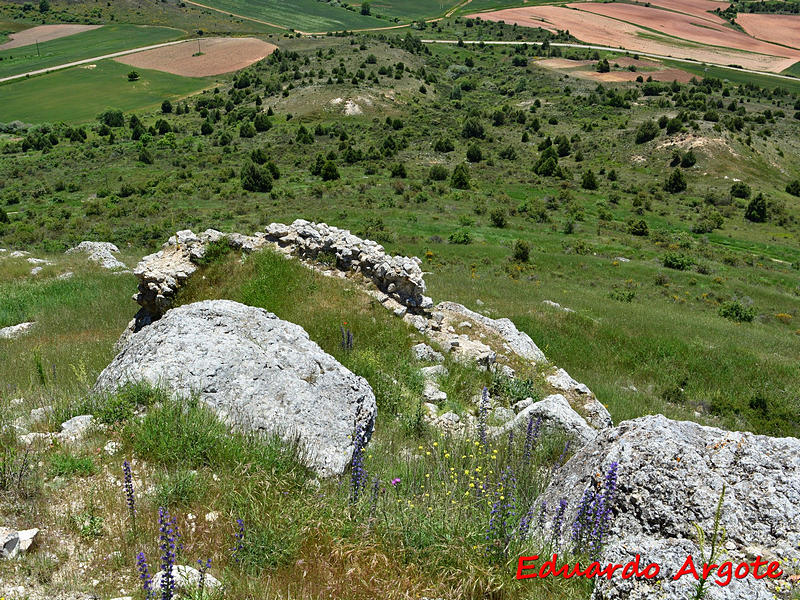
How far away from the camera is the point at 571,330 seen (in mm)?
19328

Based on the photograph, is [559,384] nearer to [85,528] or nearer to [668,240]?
[85,528]

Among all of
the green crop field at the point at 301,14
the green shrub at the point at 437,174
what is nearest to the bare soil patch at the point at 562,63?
the green crop field at the point at 301,14

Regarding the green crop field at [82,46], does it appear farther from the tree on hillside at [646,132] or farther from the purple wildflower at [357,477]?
the purple wildflower at [357,477]

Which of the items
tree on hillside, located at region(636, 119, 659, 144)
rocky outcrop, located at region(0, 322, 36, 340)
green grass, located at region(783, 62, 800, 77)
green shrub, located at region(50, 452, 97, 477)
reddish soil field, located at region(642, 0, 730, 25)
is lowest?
rocky outcrop, located at region(0, 322, 36, 340)

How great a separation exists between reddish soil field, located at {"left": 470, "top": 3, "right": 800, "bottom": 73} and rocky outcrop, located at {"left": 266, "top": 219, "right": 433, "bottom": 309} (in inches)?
5144

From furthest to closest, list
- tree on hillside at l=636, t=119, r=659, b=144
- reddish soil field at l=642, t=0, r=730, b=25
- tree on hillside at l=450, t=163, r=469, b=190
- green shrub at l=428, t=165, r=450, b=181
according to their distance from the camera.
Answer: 1. reddish soil field at l=642, t=0, r=730, b=25
2. tree on hillside at l=636, t=119, r=659, b=144
3. green shrub at l=428, t=165, r=450, b=181
4. tree on hillside at l=450, t=163, r=469, b=190

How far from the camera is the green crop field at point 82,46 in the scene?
104 metres

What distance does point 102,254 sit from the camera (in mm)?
25500

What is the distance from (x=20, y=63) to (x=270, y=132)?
262ft

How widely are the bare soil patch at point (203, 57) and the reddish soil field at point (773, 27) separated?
130m

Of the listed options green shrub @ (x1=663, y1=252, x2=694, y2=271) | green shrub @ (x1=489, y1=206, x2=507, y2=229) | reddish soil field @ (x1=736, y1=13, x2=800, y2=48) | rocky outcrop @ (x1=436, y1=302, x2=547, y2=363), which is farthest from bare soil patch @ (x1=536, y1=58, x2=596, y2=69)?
rocky outcrop @ (x1=436, y1=302, x2=547, y2=363)

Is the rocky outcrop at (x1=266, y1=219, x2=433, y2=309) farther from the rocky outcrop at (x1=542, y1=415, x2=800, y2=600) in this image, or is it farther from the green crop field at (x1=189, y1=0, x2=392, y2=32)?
the green crop field at (x1=189, y1=0, x2=392, y2=32)

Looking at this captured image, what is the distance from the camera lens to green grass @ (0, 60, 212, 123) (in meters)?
80.1

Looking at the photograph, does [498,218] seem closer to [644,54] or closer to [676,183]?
[676,183]
